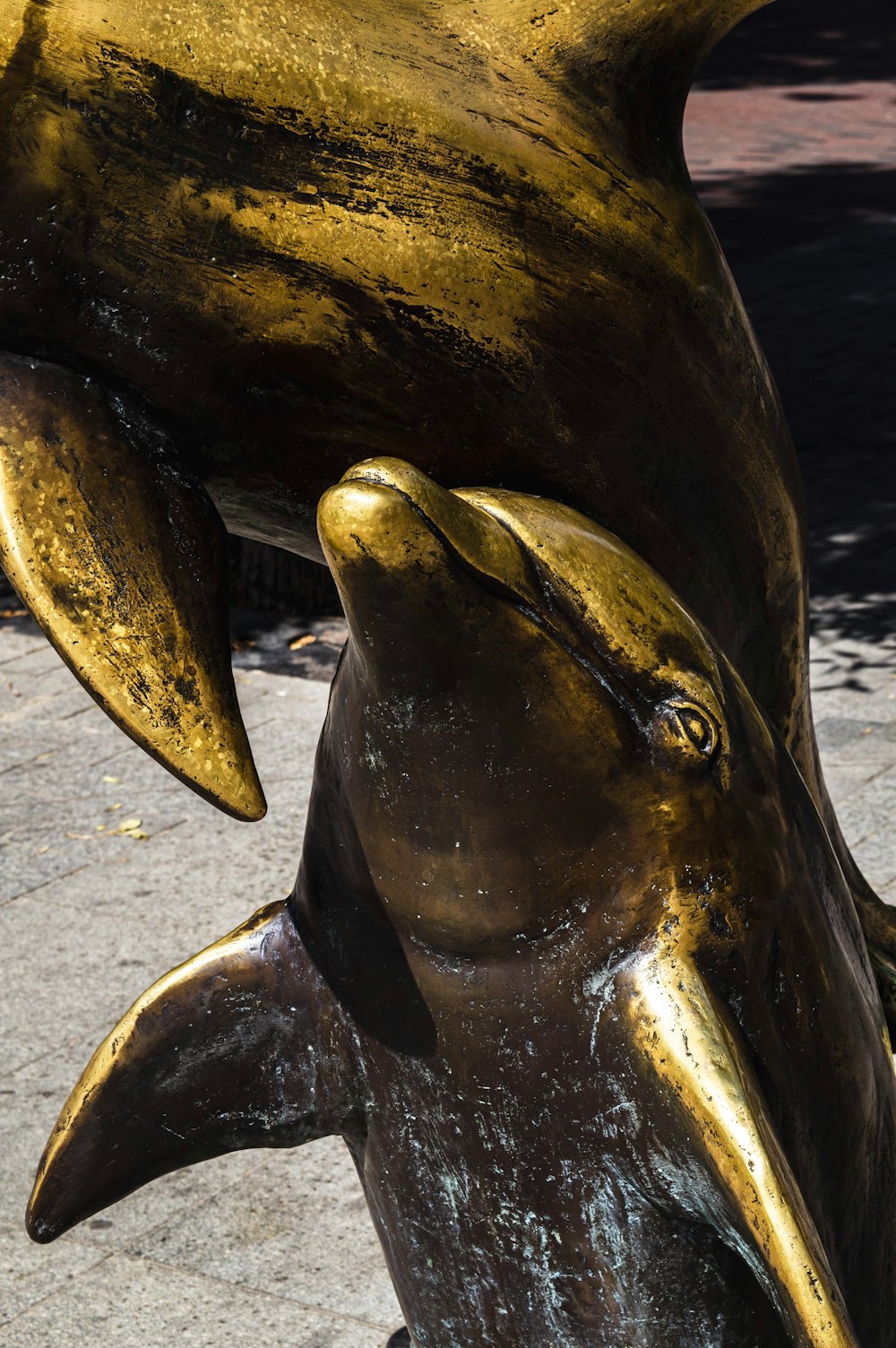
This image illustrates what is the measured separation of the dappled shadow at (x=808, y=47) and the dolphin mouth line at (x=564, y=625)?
2027 centimetres

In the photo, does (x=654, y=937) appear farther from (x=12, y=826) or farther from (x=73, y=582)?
(x=12, y=826)

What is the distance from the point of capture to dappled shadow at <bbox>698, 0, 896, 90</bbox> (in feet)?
71.9

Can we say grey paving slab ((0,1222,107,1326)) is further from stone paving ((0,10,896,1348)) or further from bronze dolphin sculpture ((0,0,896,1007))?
bronze dolphin sculpture ((0,0,896,1007))

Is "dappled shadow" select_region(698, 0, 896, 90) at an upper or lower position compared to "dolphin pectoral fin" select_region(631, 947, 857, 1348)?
upper

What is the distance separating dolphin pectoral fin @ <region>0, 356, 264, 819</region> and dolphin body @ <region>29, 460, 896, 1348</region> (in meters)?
0.19

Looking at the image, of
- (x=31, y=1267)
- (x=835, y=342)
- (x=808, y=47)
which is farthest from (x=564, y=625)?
(x=808, y=47)

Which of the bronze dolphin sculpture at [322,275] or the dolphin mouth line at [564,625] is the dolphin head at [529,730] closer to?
the dolphin mouth line at [564,625]

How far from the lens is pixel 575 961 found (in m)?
1.95

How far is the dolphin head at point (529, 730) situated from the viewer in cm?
181

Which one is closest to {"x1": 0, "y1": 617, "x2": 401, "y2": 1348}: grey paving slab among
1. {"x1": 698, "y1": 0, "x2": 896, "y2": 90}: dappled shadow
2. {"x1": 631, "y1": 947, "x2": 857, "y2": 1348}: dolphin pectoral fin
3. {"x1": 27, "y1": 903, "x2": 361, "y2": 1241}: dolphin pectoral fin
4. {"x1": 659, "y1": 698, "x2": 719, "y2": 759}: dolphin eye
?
{"x1": 27, "y1": 903, "x2": 361, "y2": 1241}: dolphin pectoral fin

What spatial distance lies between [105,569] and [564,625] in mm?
482

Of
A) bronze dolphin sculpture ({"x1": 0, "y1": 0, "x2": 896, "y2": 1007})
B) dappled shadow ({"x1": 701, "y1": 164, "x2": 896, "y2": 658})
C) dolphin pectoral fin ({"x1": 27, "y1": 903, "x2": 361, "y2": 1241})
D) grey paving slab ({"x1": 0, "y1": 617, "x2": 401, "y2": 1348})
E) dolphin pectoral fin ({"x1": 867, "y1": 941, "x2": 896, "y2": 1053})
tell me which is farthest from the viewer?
dappled shadow ({"x1": 701, "y1": 164, "x2": 896, "y2": 658})

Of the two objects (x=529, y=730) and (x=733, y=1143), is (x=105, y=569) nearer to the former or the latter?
(x=529, y=730)

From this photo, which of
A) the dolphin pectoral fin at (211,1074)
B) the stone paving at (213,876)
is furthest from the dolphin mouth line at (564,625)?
the stone paving at (213,876)
